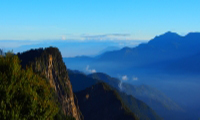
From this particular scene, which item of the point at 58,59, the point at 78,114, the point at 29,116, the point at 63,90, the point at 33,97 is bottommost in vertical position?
the point at 78,114

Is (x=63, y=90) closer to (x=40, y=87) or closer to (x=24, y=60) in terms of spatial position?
(x=24, y=60)

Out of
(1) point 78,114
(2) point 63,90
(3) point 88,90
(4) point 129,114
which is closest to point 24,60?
(2) point 63,90

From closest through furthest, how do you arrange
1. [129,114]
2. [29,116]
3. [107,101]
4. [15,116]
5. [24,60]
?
1. [15,116]
2. [29,116]
3. [24,60]
4. [129,114]
5. [107,101]

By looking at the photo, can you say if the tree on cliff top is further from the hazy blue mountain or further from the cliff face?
the hazy blue mountain

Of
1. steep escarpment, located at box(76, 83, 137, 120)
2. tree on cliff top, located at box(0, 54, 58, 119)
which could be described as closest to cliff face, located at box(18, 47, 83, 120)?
steep escarpment, located at box(76, 83, 137, 120)

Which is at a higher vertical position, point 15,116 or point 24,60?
point 15,116

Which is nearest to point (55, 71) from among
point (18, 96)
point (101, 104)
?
point (101, 104)

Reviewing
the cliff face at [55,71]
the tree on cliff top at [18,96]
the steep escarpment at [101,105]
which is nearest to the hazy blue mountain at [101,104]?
the steep escarpment at [101,105]
